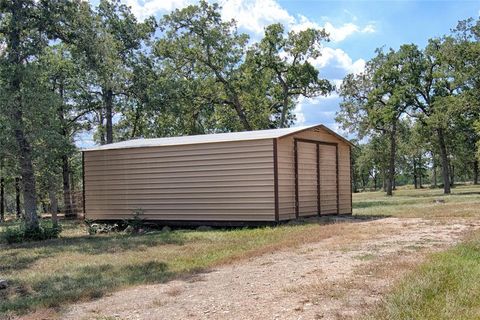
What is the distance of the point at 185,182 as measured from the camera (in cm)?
1504

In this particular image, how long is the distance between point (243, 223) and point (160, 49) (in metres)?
17.6

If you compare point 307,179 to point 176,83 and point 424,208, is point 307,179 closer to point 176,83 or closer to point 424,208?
point 424,208

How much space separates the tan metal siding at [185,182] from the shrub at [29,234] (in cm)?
282

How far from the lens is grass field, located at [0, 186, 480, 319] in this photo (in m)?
6.39

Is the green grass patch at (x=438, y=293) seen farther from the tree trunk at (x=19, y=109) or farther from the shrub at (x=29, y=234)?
the tree trunk at (x=19, y=109)

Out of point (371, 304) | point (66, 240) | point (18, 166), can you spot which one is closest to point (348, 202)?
point (66, 240)

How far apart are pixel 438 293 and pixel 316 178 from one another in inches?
413

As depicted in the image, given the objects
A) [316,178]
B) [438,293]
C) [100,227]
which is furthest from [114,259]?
[316,178]

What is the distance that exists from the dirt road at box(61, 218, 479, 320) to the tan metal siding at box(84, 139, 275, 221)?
4952 mm

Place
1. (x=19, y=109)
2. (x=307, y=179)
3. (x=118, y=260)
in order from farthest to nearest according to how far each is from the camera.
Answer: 1. (x=307, y=179)
2. (x=19, y=109)
3. (x=118, y=260)

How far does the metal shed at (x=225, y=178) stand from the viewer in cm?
1383

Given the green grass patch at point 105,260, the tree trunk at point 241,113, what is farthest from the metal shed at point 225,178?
the tree trunk at point 241,113

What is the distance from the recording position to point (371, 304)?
4.92 meters

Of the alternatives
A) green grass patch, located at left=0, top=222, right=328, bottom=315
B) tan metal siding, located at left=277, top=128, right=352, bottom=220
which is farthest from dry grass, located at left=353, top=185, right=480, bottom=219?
green grass patch, located at left=0, top=222, right=328, bottom=315
